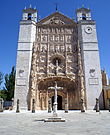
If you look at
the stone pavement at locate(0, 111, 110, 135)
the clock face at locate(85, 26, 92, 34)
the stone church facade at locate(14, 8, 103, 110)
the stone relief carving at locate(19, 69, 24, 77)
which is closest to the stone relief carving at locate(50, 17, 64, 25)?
the stone church facade at locate(14, 8, 103, 110)

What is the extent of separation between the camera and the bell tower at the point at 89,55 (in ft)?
60.2

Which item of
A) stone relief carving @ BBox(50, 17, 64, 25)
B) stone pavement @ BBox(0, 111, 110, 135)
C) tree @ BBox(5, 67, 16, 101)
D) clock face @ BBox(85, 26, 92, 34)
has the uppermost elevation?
stone relief carving @ BBox(50, 17, 64, 25)

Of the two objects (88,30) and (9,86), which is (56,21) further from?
(9,86)

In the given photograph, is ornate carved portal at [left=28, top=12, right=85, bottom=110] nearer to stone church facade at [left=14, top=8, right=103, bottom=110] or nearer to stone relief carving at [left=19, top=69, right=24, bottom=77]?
stone church facade at [left=14, top=8, right=103, bottom=110]

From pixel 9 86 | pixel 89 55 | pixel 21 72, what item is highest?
pixel 89 55

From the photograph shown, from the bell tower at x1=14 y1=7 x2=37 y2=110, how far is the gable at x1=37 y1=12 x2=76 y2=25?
1.72 meters

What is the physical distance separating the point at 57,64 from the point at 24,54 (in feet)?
15.6

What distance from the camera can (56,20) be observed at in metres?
22.9

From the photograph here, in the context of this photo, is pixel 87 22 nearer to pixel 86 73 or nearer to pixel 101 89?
pixel 86 73

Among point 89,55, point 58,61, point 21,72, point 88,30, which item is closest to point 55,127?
point 21,72

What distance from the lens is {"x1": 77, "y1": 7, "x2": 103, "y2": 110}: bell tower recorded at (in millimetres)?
18344

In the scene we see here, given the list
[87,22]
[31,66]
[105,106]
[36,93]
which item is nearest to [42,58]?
[31,66]

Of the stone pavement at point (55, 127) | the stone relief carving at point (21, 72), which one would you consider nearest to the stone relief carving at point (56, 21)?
the stone relief carving at point (21, 72)

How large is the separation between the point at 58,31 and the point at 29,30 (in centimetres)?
437
